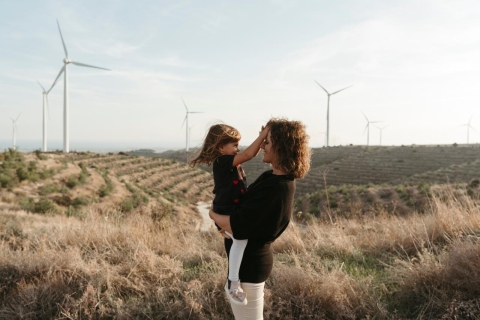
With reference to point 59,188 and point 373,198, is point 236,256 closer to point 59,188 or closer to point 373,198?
point 59,188

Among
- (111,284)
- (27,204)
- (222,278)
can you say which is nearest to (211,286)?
(222,278)

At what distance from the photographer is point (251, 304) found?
2.75 meters

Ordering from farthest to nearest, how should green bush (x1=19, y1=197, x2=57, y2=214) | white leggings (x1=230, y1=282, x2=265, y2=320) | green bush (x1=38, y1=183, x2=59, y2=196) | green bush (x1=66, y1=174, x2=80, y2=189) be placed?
green bush (x1=66, y1=174, x2=80, y2=189), green bush (x1=38, y1=183, x2=59, y2=196), green bush (x1=19, y1=197, x2=57, y2=214), white leggings (x1=230, y1=282, x2=265, y2=320)

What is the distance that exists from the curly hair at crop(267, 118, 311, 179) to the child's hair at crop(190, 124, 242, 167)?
36 centimetres

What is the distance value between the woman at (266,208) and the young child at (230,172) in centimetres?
6

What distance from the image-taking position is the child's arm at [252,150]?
2732mm

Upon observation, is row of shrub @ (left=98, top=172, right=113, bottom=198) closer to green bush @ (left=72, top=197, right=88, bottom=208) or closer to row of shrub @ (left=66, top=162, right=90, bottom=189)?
row of shrub @ (left=66, top=162, right=90, bottom=189)

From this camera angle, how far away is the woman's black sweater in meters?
2.60

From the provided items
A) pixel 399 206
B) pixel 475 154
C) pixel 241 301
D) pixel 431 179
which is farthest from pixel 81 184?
pixel 475 154

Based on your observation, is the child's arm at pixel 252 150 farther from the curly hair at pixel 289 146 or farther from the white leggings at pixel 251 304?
the white leggings at pixel 251 304

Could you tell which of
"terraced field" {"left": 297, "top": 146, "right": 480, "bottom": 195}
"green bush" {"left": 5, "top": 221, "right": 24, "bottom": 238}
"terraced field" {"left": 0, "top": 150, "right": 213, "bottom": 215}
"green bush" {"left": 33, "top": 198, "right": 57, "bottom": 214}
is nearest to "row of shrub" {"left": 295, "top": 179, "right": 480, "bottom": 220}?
"terraced field" {"left": 297, "top": 146, "right": 480, "bottom": 195}

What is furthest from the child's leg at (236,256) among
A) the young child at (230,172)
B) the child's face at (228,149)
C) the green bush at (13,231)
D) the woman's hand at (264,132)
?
the green bush at (13,231)

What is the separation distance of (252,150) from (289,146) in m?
0.28

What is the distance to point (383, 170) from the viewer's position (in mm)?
43719
